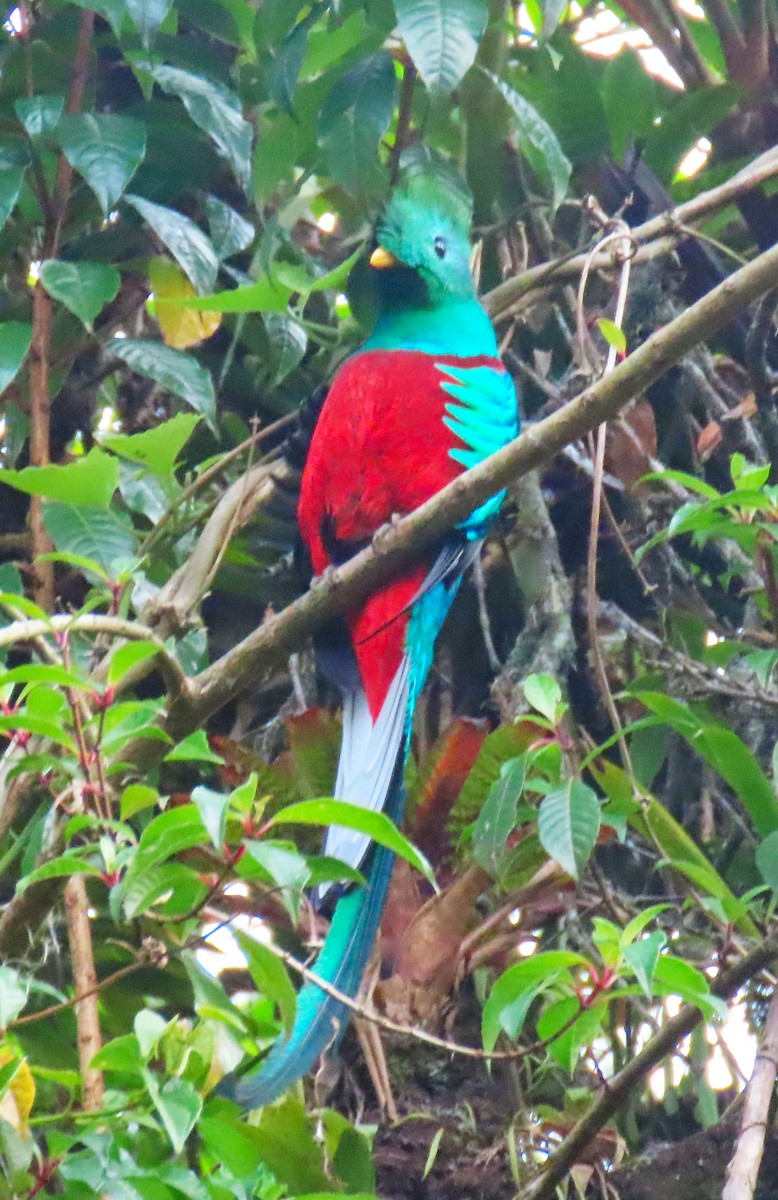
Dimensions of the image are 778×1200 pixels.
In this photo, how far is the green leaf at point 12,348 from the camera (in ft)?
7.13

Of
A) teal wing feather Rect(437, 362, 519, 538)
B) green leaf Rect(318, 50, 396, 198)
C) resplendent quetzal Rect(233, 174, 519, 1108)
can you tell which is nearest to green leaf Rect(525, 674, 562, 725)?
resplendent quetzal Rect(233, 174, 519, 1108)

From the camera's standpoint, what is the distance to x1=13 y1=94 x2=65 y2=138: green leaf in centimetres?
224

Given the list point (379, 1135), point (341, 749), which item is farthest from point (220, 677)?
point (379, 1135)

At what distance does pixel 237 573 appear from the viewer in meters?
2.67

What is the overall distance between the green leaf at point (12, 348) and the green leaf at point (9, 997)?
108 centimetres

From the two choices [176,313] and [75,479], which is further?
[176,313]

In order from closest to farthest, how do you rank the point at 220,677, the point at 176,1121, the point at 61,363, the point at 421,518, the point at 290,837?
the point at 176,1121 < the point at 220,677 < the point at 421,518 < the point at 290,837 < the point at 61,363

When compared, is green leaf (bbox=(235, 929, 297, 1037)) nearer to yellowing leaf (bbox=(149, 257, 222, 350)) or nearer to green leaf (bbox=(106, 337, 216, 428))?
green leaf (bbox=(106, 337, 216, 428))

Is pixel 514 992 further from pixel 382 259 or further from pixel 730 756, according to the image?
pixel 382 259

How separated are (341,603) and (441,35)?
0.87m

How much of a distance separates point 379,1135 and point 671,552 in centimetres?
117

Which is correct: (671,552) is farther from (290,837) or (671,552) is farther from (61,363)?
(61,363)

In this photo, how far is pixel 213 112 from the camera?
7.86 feet

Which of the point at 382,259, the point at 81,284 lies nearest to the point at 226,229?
the point at 382,259
